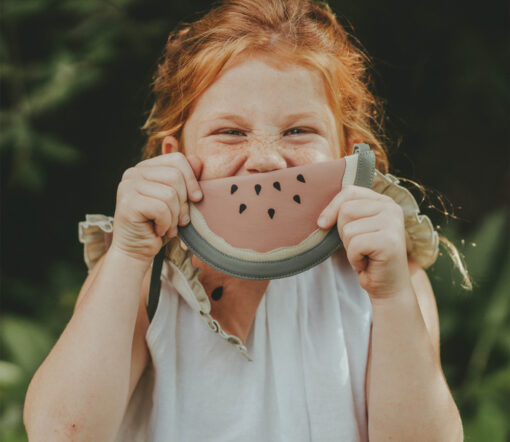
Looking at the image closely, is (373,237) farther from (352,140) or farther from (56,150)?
(56,150)

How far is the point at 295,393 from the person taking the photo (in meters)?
1.60

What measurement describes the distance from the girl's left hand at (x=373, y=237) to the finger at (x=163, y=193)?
40 cm

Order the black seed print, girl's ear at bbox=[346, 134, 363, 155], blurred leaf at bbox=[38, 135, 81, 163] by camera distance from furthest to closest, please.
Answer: blurred leaf at bbox=[38, 135, 81, 163], girl's ear at bbox=[346, 134, 363, 155], the black seed print

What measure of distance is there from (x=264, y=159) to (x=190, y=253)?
378mm

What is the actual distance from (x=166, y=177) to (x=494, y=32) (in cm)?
299

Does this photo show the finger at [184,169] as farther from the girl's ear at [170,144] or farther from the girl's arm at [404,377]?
the girl's arm at [404,377]

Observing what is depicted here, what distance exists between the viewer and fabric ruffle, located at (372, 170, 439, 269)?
1.60m

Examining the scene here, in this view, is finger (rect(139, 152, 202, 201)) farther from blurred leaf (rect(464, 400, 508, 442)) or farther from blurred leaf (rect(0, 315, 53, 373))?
blurred leaf (rect(0, 315, 53, 373))

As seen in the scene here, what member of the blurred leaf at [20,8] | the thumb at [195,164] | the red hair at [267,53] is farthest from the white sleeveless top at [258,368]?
the blurred leaf at [20,8]

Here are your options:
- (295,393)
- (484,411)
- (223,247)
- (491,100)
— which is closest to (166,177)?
Result: (223,247)

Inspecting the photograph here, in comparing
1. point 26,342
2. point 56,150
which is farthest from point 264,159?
point 26,342

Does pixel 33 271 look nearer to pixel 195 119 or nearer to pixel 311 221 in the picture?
pixel 195 119

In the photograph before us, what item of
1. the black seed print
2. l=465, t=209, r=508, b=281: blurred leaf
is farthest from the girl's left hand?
l=465, t=209, r=508, b=281: blurred leaf

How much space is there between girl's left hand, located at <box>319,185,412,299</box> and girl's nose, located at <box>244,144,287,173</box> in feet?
0.69
